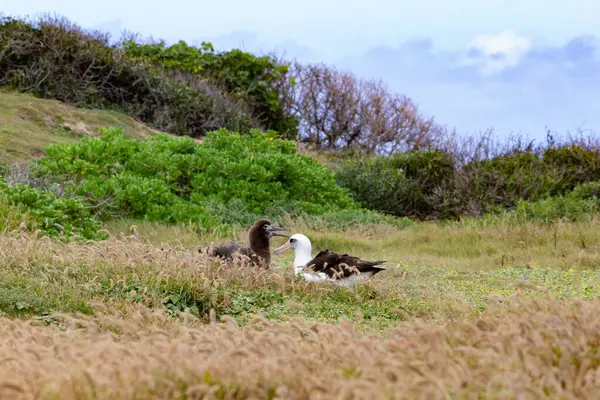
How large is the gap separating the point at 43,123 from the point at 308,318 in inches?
808

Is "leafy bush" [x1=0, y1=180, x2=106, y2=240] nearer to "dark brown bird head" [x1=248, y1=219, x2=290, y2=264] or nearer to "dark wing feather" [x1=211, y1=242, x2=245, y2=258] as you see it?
"dark wing feather" [x1=211, y1=242, x2=245, y2=258]

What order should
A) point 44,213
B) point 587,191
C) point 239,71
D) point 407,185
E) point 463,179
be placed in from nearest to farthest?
point 44,213 < point 587,191 < point 463,179 < point 407,185 < point 239,71

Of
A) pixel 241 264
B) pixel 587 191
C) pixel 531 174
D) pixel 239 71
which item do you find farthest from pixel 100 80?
pixel 241 264

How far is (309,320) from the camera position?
738 cm

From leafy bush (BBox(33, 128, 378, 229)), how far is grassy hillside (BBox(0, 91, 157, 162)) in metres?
3.84

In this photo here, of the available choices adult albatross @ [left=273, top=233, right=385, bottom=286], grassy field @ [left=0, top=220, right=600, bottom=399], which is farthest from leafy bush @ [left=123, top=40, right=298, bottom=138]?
adult albatross @ [left=273, top=233, right=385, bottom=286]

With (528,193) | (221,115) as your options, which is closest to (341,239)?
(528,193)

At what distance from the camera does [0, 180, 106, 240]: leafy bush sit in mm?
12406

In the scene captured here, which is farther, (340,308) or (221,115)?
(221,115)

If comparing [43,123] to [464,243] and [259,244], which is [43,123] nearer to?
[464,243]

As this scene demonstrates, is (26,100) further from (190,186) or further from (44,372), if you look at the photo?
(44,372)

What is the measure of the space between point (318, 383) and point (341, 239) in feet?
42.6

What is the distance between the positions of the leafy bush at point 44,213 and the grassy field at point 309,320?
1750 mm

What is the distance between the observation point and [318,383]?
10.1ft
